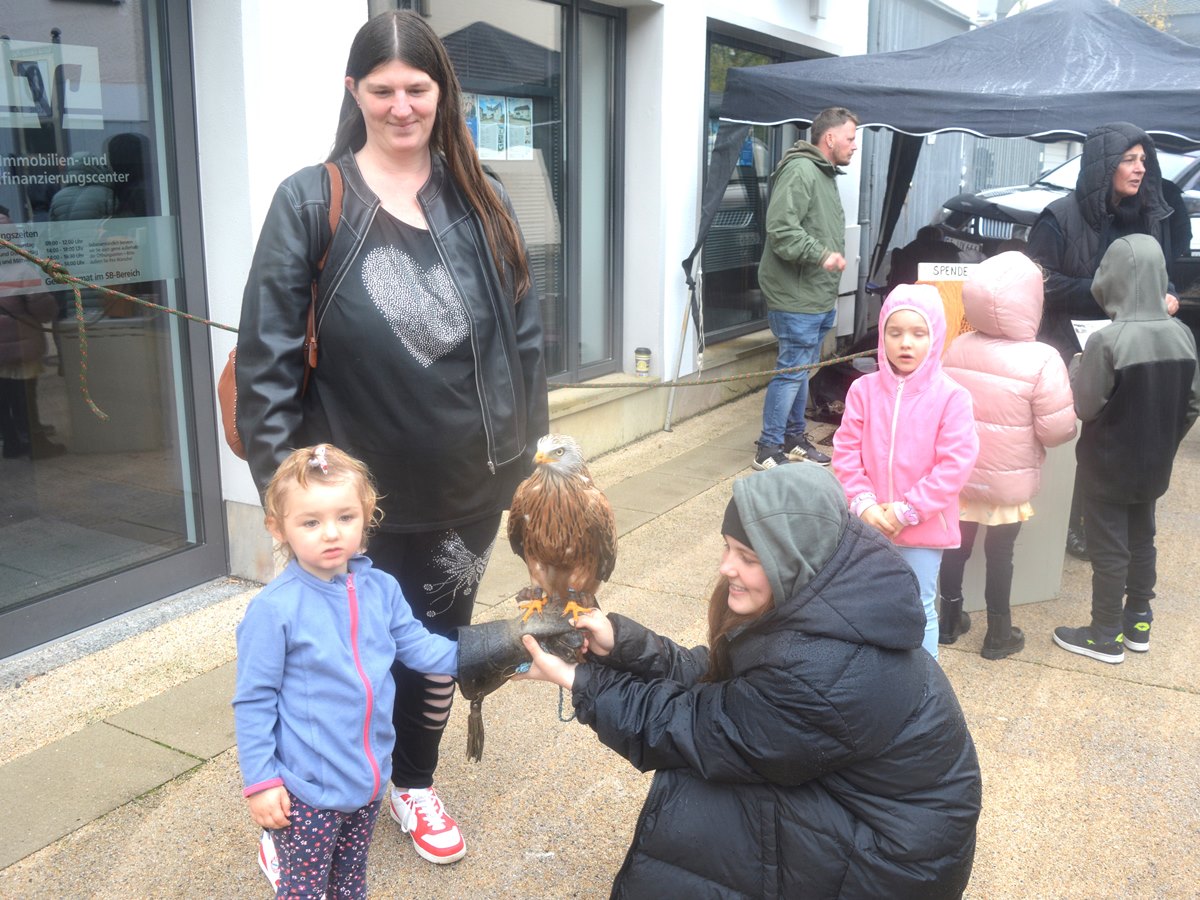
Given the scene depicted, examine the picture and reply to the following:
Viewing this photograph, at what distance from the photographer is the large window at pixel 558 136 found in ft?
20.5

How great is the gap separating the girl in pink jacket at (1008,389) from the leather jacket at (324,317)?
2.03 meters

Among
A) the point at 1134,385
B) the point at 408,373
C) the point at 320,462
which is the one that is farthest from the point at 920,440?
the point at 320,462

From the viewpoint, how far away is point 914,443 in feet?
12.0

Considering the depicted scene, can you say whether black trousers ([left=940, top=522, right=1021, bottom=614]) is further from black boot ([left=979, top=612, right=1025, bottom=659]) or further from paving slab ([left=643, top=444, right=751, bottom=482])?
paving slab ([left=643, top=444, right=751, bottom=482])

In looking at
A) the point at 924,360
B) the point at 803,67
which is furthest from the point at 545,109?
the point at 924,360

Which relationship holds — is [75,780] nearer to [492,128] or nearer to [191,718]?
[191,718]

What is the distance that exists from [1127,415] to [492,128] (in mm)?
3765

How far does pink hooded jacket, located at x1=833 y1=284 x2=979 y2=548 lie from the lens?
3604 millimetres

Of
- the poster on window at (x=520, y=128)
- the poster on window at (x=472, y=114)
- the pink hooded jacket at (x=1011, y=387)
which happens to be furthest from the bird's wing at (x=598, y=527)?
the poster on window at (x=520, y=128)

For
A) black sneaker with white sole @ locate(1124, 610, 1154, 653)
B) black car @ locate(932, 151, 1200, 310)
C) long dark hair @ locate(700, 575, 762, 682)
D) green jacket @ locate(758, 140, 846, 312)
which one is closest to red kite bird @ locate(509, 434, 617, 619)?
long dark hair @ locate(700, 575, 762, 682)

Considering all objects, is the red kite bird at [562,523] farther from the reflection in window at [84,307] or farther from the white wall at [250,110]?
the white wall at [250,110]

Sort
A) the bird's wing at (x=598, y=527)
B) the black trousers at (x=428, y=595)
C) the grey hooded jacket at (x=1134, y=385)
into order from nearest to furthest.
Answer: the bird's wing at (x=598, y=527)
the black trousers at (x=428, y=595)
the grey hooded jacket at (x=1134, y=385)

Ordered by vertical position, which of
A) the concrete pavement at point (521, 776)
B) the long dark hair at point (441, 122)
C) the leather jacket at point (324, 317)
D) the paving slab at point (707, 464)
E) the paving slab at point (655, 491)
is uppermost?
the long dark hair at point (441, 122)

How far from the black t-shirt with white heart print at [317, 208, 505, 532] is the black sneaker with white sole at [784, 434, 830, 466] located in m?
4.81
